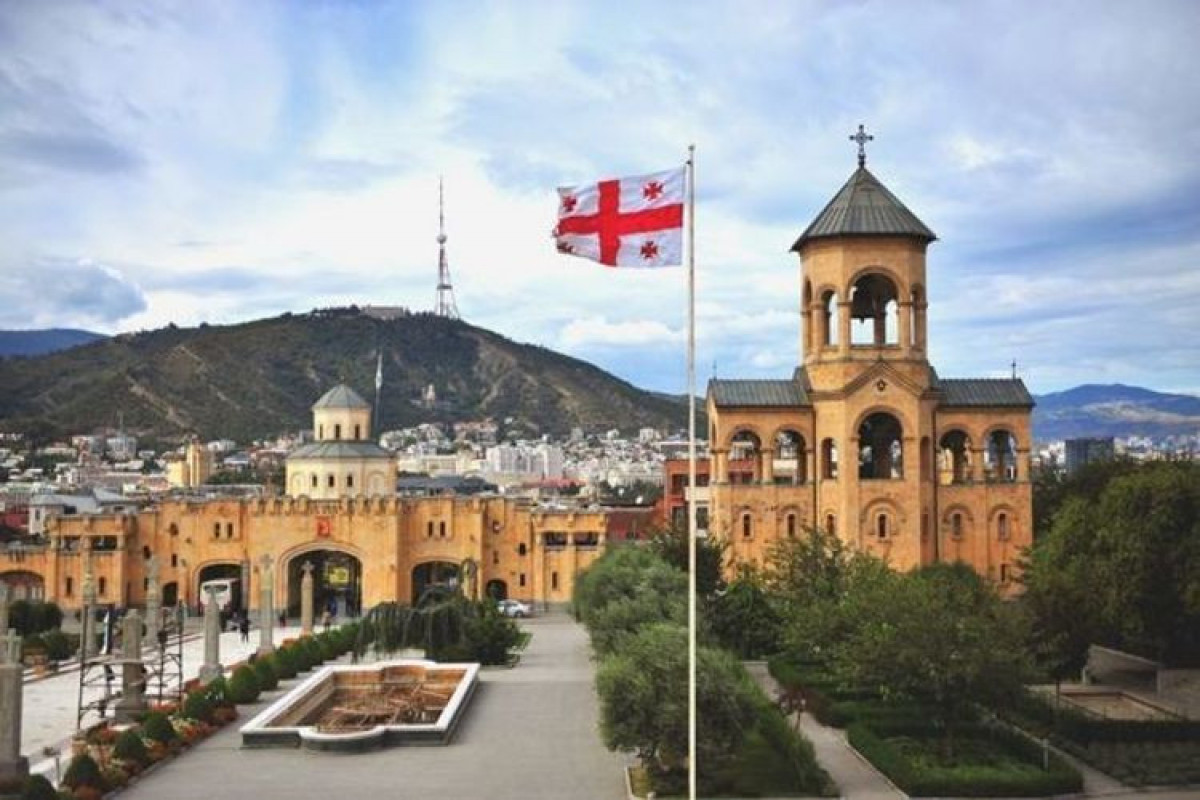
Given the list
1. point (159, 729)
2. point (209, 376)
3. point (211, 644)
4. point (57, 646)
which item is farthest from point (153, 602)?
point (209, 376)

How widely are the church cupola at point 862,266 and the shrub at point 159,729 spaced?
26.4 meters

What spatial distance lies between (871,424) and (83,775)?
1263 inches

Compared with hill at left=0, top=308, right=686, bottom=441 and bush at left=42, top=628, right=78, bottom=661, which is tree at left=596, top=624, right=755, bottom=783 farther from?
hill at left=0, top=308, right=686, bottom=441

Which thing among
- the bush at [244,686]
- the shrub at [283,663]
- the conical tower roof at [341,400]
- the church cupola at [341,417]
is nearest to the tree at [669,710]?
the bush at [244,686]

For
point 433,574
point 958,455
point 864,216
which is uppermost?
point 864,216

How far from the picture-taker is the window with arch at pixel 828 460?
49.0m

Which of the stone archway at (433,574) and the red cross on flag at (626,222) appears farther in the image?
the stone archway at (433,574)

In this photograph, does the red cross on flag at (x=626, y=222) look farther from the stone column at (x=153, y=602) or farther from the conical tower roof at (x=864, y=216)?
the conical tower roof at (x=864, y=216)

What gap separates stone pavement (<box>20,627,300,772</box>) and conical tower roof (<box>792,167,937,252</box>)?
2461 centimetres

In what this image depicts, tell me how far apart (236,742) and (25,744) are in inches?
195

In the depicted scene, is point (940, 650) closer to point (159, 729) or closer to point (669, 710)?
point (669, 710)

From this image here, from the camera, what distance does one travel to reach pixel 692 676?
20156 millimetres

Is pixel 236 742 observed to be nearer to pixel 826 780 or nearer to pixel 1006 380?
pixel 826 780

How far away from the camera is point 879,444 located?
50.8 meters
